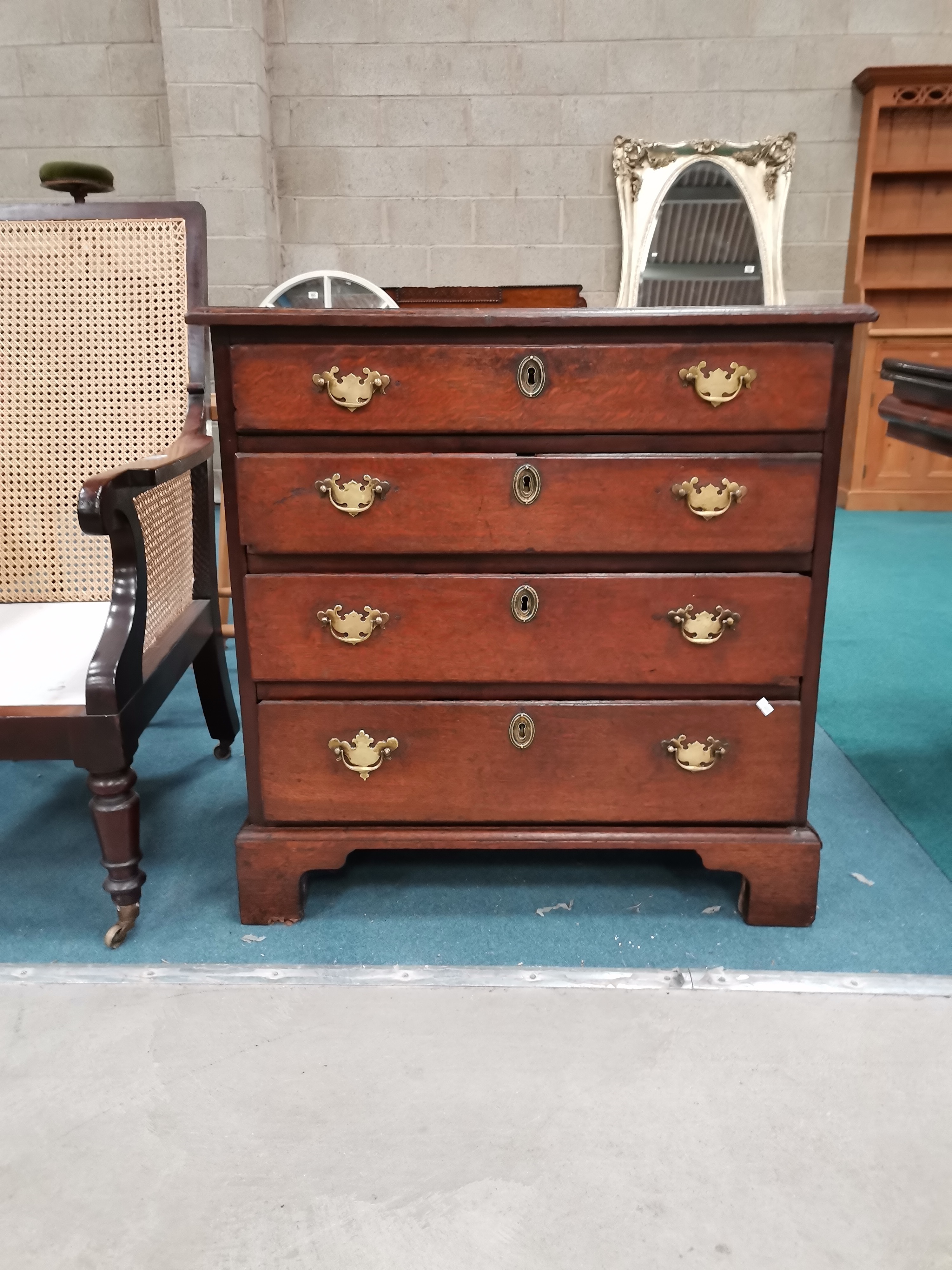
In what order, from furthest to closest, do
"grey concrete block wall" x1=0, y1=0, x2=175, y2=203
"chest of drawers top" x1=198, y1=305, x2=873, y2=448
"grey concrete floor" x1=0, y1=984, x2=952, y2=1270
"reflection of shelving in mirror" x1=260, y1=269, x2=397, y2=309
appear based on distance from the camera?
"grey concrete block wall" x1=0, y1=0, x2=175, y2=203, "reflection of shelving in mirror" x1=260, y1=269, x2=397, y2=309, "chest of drawers top" x1=198, y1=305, x2=873, y2=448, "grey concrete floor" x1=0, y1=984, x2=952, y2=1270

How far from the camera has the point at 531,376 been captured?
4.18 ft

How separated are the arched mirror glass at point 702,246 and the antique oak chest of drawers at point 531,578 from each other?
3797 mm

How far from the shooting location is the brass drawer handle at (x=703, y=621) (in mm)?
1362

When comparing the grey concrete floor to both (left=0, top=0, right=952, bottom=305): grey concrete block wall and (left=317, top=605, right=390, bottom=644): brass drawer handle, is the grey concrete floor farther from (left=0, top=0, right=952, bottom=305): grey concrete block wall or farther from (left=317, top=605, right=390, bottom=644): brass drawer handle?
(left=0, top=0, right=952, bottom=305): grey concrete block wall

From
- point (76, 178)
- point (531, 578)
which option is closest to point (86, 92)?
point (76, 178)

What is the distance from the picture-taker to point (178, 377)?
1.79m

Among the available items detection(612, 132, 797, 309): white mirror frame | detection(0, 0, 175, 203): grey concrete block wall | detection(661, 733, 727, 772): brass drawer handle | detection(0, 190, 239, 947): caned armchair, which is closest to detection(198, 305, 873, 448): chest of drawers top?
detection(0, 190, 239, 947): caned armchair

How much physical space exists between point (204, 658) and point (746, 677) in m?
1.17

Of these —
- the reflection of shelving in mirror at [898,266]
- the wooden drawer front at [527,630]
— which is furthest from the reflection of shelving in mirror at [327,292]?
the reflection of shelving in mirror at [898,266]

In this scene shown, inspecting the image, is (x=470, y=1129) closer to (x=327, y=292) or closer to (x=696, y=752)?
(x=696, y=752)

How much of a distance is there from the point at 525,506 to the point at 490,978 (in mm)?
727

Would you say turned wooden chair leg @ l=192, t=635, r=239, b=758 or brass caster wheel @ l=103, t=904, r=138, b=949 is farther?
turned wooden chair leg @ l=192, t=635, r=239, b=758

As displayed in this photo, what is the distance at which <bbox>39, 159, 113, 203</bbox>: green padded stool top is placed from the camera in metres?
1.75

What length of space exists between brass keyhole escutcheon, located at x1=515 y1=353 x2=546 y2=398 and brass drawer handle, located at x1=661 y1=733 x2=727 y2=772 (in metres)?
0.59
